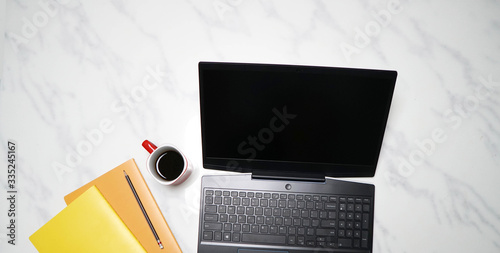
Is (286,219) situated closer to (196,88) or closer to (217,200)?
(217,200)

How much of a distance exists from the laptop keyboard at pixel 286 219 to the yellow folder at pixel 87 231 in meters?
0.21

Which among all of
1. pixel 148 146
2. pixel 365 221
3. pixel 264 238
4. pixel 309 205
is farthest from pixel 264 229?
pixel 148 146

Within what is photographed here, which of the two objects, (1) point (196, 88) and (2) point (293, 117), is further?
(1) point (196, 88)

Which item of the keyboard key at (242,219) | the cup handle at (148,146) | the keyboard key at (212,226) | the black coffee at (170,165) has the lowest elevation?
the keyboard key at (212,226)

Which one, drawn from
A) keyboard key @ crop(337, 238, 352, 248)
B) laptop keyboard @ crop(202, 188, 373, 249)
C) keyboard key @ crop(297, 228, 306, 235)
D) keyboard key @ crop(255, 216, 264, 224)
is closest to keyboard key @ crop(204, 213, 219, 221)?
laptop keyboard @ crop(202, 188, 373, 249)

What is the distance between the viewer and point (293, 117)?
76 centimetres

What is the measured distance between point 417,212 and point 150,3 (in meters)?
0.92

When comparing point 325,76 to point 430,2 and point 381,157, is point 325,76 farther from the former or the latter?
point 430,2

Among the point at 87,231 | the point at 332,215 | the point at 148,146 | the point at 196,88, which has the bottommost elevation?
the point at 87,231

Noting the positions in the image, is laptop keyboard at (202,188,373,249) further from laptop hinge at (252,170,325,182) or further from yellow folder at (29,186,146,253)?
yellow folder at (29,186,146,253)

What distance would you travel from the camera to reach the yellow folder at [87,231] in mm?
789

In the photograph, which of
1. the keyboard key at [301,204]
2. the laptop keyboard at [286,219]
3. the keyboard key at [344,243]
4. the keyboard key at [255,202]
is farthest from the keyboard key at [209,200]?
the keyboard key at [344,243]

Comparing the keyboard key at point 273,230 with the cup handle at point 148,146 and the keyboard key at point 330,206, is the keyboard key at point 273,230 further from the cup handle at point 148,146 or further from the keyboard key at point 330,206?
the cup handle at point 148,146

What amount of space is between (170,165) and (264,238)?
0.30 m
